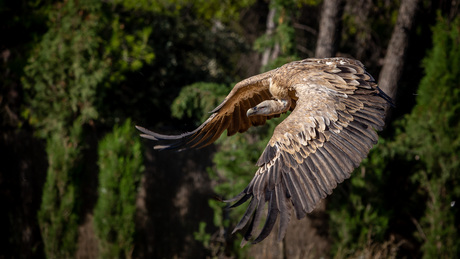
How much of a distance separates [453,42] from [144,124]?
16.1ft

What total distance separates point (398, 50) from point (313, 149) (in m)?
4.25

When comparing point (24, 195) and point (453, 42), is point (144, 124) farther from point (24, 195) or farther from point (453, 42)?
point (453, 42)

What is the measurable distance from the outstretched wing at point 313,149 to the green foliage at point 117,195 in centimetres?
392

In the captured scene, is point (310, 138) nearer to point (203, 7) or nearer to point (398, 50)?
point (398, 50)

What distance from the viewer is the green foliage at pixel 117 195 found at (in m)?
7.31

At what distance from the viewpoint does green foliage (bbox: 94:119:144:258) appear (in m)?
7.31

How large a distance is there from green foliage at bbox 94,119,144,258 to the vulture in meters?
3.02

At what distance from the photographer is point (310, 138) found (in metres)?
3.68

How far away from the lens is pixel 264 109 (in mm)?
4203

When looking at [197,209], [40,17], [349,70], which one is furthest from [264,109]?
[40,17]

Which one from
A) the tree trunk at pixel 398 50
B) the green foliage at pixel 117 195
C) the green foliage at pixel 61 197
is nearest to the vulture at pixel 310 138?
the tree trunk at pixel 398 50

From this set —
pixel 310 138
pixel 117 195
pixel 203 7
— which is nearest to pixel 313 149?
pixel 310 138

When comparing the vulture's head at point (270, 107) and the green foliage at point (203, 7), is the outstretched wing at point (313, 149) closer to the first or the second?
the vulture's head at point (270, 107)

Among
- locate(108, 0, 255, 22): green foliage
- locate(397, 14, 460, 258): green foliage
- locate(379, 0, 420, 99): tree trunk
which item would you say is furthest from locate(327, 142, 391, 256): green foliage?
locate(108, 0, 255, 22): green foliage
